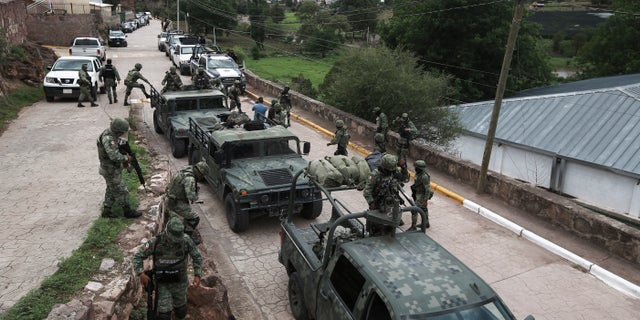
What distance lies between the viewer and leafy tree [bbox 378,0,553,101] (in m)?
32.0

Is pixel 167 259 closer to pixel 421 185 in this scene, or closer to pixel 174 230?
pixel 174 230

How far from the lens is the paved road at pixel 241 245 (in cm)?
678

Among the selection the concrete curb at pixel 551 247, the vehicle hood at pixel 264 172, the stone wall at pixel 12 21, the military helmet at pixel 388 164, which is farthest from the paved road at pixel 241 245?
the stone wall at pixel 12 21

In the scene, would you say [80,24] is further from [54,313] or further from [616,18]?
[616,18]

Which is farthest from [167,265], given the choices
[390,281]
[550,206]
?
[550,206]

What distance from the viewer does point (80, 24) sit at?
35.2m

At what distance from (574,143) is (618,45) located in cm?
2848

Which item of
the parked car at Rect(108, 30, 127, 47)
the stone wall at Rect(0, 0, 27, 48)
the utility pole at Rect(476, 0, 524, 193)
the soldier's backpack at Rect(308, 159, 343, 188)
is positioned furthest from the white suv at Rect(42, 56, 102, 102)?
the parked car at Rect(108, 30, 127, 47)

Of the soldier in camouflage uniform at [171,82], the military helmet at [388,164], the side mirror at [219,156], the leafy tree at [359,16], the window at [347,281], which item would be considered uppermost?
the leafy tree at [359,16]

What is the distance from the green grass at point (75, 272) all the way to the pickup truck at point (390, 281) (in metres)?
2.66

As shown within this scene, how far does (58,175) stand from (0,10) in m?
15.9

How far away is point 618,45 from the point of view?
40.1 metres

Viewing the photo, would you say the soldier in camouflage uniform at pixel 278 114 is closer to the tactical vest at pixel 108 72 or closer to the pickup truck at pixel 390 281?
the tactical vest at pixel 108 72

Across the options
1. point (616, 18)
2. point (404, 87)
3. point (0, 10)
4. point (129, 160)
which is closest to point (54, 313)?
point (129, 160)
